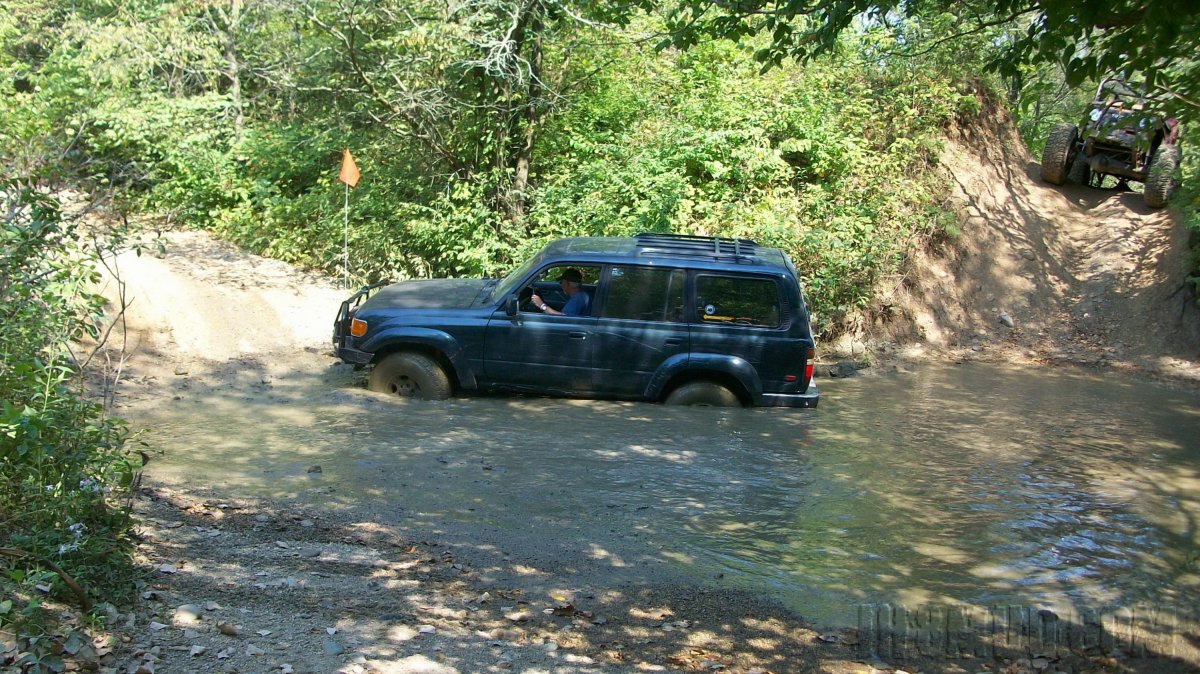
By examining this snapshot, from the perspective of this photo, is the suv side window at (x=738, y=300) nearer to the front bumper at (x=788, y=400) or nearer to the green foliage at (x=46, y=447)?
the front bumper at (x=788, y=400)

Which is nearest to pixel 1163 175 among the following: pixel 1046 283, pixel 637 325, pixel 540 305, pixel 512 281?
pixel 1046 283

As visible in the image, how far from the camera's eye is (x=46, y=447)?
176 inches

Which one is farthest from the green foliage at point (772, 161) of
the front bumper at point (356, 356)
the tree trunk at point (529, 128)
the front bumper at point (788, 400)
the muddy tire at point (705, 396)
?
the front bumper at point (356, 356)

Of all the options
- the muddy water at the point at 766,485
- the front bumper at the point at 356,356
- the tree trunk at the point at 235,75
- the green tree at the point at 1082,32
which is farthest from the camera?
the tree trunk at the point at 235,75

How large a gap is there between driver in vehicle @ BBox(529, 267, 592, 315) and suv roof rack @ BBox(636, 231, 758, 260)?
68cm

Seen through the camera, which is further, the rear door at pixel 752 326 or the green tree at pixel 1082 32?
the rear door at pixel 752 326

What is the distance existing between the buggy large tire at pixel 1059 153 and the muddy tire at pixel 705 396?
10.3m

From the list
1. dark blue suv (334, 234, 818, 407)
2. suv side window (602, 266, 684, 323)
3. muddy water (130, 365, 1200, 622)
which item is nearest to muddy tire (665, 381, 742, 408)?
dark blue suv (334, 234, 818, 407)

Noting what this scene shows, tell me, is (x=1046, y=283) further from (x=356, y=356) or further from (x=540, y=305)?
(x=356, y=356)

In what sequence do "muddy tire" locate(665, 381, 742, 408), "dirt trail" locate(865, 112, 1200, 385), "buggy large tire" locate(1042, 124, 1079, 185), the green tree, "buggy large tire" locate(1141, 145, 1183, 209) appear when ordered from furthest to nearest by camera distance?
"buggy large tire" locate(1042, 124, 1079, 185)
"buggy large tire" locate(1141, 145, 1183, 209)
"dirt trail" locate(865, 112, 1200, 385)
"muddy tire" locate(665, 381, 742, 408)
the green tree

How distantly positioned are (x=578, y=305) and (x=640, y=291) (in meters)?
0.61

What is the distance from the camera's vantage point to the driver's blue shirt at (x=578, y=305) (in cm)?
921

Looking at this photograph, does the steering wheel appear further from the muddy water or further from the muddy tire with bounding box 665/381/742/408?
the muddy tire with bounding box 665/381/742/408

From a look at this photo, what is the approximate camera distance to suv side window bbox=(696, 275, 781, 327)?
A: 9.14 m
